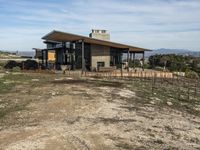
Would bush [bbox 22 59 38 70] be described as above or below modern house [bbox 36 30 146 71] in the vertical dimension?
below

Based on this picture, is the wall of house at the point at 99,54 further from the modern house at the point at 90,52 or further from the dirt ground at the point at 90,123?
the dirt ground at the point at 90,123

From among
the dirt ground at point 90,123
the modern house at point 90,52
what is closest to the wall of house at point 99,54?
the modern house at point 90,52

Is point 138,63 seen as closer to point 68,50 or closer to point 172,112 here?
point 68,50

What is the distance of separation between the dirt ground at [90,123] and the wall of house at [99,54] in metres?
24.4

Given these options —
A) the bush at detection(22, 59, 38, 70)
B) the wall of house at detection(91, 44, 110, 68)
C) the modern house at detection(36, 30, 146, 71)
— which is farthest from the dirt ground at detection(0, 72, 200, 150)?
the bush at detection(22, 59, 38, 70)

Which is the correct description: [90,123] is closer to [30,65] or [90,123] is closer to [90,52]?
[90,52]

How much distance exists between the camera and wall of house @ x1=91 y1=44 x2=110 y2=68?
52.6 metres

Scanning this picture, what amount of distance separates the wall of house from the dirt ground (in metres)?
24.4

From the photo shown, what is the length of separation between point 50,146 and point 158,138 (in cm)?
508

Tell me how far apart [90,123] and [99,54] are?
116 feet

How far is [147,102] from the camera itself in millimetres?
25844

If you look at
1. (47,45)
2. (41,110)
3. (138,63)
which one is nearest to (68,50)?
(47,45)

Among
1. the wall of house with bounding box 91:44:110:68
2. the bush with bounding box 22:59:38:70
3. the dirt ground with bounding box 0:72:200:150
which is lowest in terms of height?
the dirt ground with bounding box 0:72:200:150

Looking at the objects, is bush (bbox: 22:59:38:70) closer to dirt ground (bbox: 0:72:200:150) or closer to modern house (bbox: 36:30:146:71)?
modern house (bbox: 36:30:146:71)
